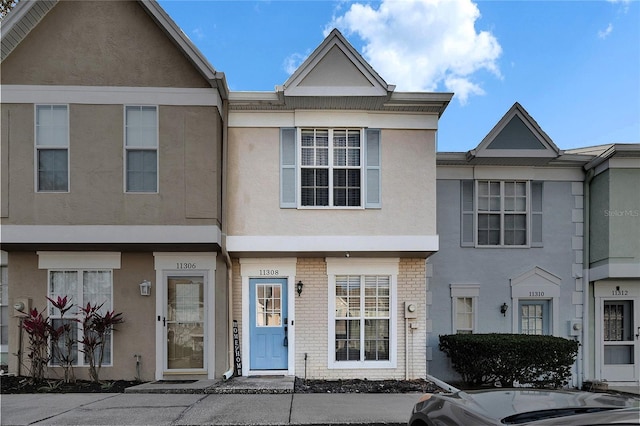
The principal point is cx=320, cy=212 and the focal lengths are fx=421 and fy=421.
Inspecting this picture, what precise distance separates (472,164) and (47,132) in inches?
382

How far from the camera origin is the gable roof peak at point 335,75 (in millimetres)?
8680

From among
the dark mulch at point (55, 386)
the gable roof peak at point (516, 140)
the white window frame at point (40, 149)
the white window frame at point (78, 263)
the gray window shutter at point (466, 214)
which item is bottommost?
the dark mulch at point (55, 386)

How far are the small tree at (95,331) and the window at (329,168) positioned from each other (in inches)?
170

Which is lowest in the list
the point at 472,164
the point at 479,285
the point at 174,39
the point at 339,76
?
the point at 479,285

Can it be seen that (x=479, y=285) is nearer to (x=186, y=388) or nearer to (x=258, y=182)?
(x=258, y=182)

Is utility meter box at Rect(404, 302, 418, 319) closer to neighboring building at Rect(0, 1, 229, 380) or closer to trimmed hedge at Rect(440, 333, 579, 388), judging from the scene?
trimmed hedge at Rect(440, 333, 579, 388)

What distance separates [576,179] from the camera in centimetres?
1096

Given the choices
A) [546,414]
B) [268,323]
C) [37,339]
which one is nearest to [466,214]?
[268,323]

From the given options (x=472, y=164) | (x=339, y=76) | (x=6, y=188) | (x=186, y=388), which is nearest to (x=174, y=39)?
(x=339, y=76)

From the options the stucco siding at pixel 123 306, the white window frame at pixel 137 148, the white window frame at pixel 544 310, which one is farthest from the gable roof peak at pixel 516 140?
the stucco siding at pixel 123 306

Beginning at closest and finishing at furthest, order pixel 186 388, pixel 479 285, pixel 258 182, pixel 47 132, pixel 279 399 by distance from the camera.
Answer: pixel 279 399 < pixel 186 388 < pixel 47 132 < pixel 258 182 < pixel 479 285

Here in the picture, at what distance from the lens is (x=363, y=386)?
8430mm

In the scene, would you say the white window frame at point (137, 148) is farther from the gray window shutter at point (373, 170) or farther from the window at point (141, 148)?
the gray window shutter at point (373, 170)

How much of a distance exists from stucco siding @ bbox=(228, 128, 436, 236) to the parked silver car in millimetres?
5217
